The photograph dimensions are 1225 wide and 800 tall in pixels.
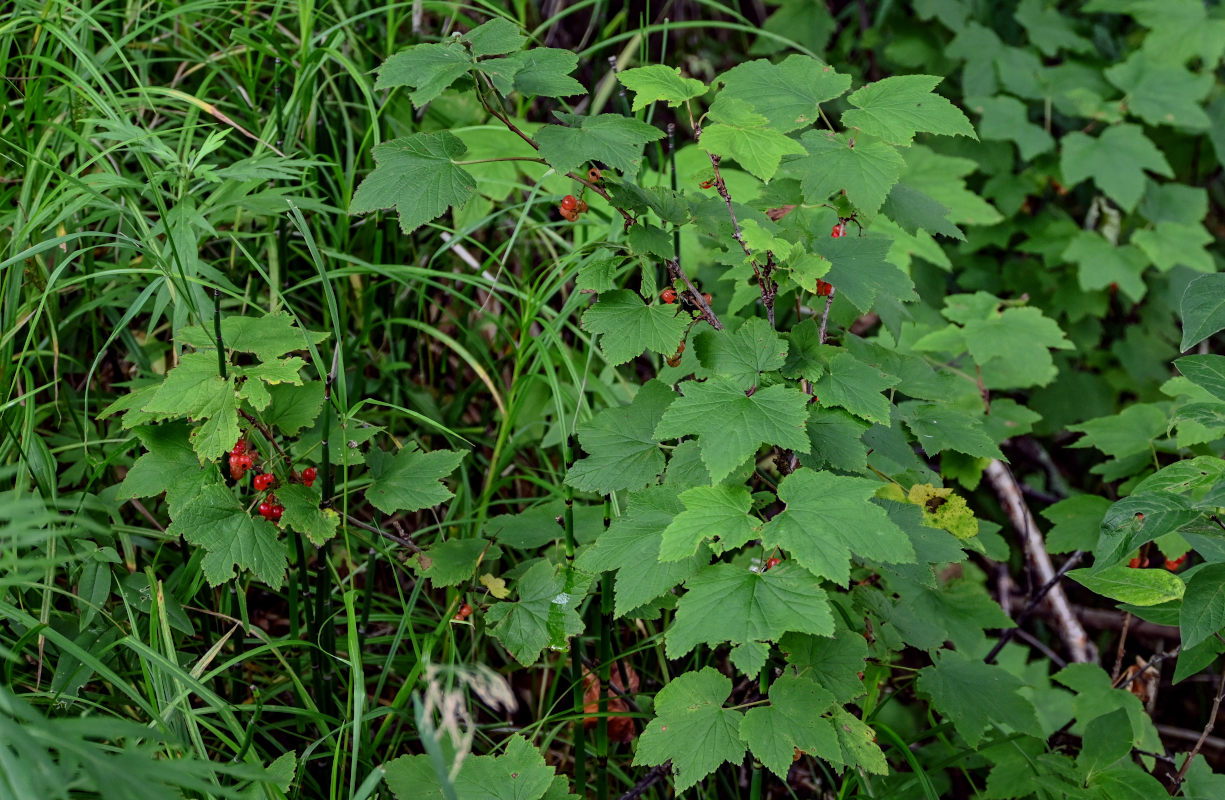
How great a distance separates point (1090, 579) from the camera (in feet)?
4.09

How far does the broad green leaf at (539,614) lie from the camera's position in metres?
1.25

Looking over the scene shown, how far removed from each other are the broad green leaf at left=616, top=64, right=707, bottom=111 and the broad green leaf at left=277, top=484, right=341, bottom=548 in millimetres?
635

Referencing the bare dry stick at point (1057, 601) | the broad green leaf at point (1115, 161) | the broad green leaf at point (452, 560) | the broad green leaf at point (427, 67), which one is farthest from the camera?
the broad green leaf at point (1115, 161)

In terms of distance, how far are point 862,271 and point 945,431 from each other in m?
0.30

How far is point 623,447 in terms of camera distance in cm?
126

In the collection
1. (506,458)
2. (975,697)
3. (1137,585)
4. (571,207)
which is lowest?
(975,697)

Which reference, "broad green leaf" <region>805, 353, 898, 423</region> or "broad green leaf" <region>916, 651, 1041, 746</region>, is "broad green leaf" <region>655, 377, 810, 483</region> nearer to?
"broad green leaf" <region>805, 353, 898, 423</region>

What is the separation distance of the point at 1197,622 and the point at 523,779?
2.65ft

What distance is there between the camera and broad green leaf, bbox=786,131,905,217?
1.22m

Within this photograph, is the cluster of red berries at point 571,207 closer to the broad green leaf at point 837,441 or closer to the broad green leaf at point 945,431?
the broad green leaf at point 837,441

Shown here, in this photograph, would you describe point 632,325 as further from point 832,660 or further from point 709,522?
point 832,660

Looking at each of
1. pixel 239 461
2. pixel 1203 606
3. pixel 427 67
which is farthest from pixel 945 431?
pixel 239 461

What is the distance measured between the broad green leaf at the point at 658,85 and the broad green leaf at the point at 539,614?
0.61m

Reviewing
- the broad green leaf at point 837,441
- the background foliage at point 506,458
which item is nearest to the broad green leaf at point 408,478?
the background foliage at point 506,458
